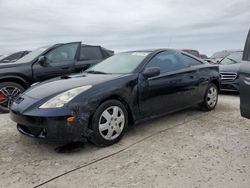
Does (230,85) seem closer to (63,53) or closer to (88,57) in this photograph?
(88,57)

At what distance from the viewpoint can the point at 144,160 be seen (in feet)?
10.1

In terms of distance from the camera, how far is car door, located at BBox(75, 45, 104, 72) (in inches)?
255

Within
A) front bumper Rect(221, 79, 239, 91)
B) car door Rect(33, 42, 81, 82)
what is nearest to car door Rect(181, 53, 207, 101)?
front bumper Rect(221, 79, 239, 91)

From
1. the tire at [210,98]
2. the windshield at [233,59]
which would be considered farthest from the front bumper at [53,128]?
the windshield at [233,59]

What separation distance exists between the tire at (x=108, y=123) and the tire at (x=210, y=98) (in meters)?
2.22

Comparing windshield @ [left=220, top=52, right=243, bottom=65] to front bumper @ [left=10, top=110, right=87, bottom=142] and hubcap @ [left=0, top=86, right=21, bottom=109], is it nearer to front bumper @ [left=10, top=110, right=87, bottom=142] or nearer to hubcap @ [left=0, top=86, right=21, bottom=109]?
hubcap @ [left=0, top=86, right=21, bottom=109]

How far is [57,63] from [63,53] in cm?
35

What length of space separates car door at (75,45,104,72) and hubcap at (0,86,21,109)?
157 cm

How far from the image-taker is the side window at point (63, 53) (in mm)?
6176

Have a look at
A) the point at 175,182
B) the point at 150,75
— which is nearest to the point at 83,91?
the point at 150,75

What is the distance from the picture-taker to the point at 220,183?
254 centimetres

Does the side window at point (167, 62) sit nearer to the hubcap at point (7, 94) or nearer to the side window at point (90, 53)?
the side window at point (90, 53)

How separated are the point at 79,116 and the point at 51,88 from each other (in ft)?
2.35

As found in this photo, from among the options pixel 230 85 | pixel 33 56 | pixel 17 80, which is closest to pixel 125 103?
pixel 17 80
